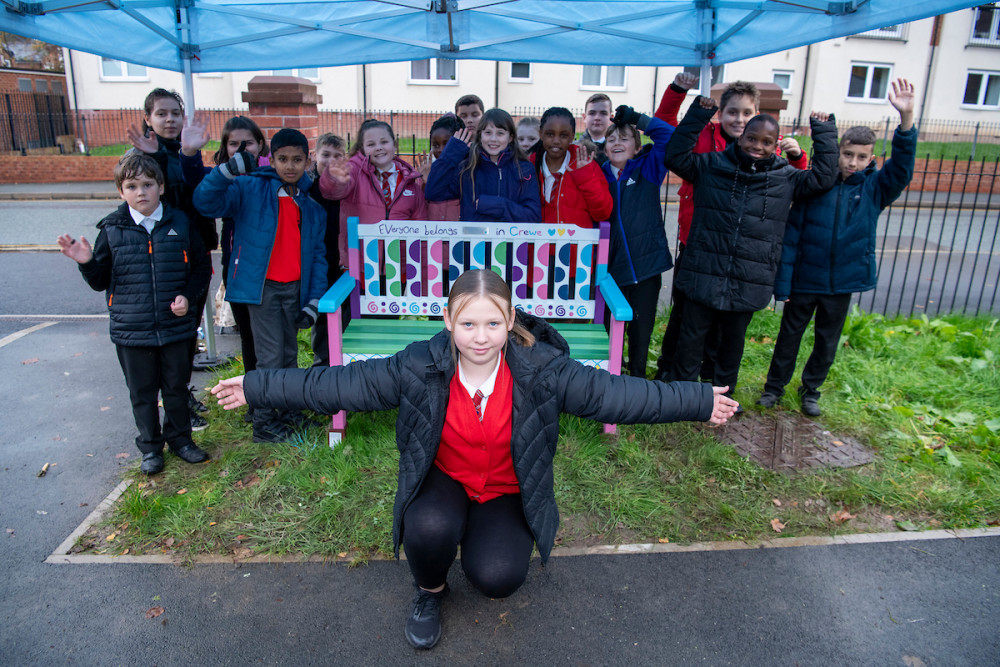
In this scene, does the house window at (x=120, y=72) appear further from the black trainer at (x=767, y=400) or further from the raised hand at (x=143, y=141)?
the black trainer at (x=767, y=400)

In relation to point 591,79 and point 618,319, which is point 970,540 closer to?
point 618,319

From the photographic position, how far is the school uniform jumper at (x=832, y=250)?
14.4 feet

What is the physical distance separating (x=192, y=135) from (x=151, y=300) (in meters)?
1.13

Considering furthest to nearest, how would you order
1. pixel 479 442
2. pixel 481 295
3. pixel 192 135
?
pixel 192 135, pixel 479 442, pixel 481 295

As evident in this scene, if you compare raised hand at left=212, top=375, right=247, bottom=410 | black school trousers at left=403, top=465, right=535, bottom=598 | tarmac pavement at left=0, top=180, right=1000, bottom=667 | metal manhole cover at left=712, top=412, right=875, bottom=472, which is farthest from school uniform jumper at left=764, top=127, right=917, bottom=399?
raised hand at left=212, top=375, right=247, bottom=410

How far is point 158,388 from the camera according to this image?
3908 millimetres

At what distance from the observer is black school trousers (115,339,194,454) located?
148 inches

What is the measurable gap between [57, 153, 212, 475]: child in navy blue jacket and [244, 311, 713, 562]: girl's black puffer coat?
1373 mm

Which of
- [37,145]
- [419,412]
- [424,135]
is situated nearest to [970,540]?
[419,412]

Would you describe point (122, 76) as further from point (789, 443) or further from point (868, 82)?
point (868, 82)

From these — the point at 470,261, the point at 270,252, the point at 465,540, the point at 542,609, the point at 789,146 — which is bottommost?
the point at 542,609

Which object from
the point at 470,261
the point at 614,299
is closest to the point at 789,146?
the point at 614,299

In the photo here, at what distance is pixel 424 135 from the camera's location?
21.0 meters

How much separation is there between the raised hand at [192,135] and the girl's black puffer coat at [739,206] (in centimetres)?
289
